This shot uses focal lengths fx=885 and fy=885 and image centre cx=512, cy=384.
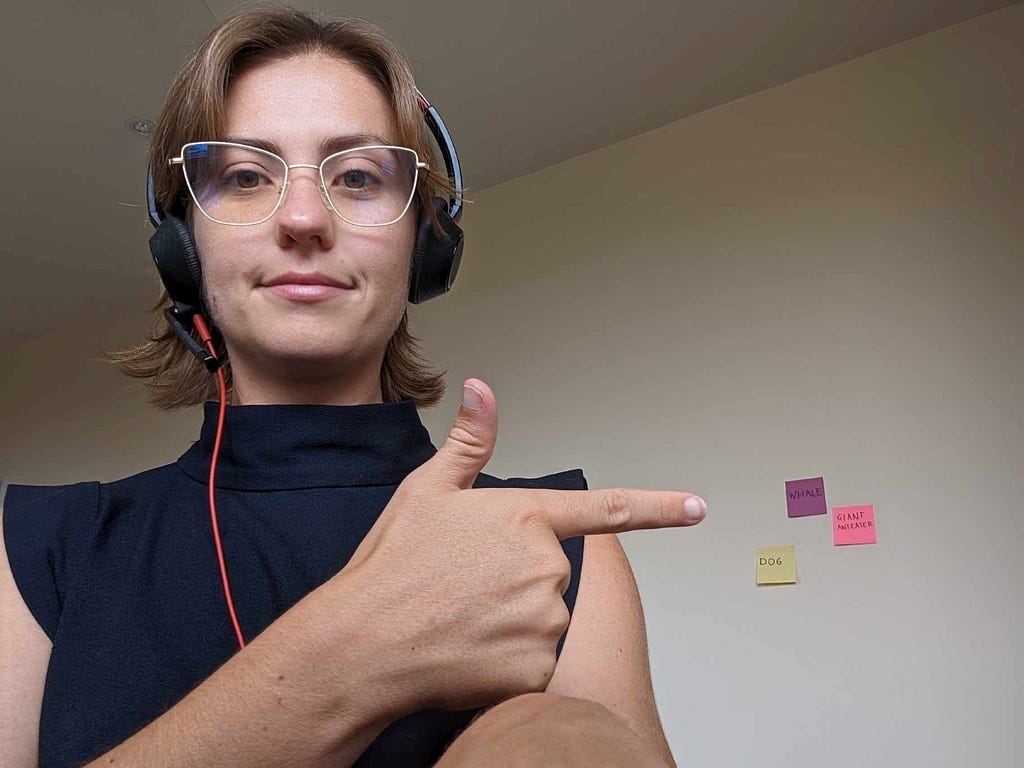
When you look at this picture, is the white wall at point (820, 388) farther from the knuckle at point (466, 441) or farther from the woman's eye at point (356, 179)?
the knuckle at point (466, 441)

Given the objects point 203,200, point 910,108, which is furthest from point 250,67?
point 910,108

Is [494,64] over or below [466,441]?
over

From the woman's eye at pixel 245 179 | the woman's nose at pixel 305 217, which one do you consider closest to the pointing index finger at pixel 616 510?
the woman's nose at pixel 305 217

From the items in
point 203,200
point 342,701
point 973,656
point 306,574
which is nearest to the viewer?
point 342,701

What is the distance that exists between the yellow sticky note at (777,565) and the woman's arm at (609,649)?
147cm

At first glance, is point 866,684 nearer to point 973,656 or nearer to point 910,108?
point 973,656

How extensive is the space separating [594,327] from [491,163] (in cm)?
66

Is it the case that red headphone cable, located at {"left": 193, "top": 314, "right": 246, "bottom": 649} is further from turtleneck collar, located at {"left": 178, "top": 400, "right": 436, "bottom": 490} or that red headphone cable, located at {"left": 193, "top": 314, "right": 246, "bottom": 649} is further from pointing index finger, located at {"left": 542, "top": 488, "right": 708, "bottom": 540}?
pointing index finger, located at {"left": 542, "top": 488, "right": 708, "bottom": 540}

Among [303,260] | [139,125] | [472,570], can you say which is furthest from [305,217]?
[139,125]

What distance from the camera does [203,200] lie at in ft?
2.83

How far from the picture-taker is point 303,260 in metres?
0.80

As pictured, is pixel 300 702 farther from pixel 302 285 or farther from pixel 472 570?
pixel 302 285

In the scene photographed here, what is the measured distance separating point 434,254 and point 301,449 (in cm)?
27

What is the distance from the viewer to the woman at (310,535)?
52 cm
